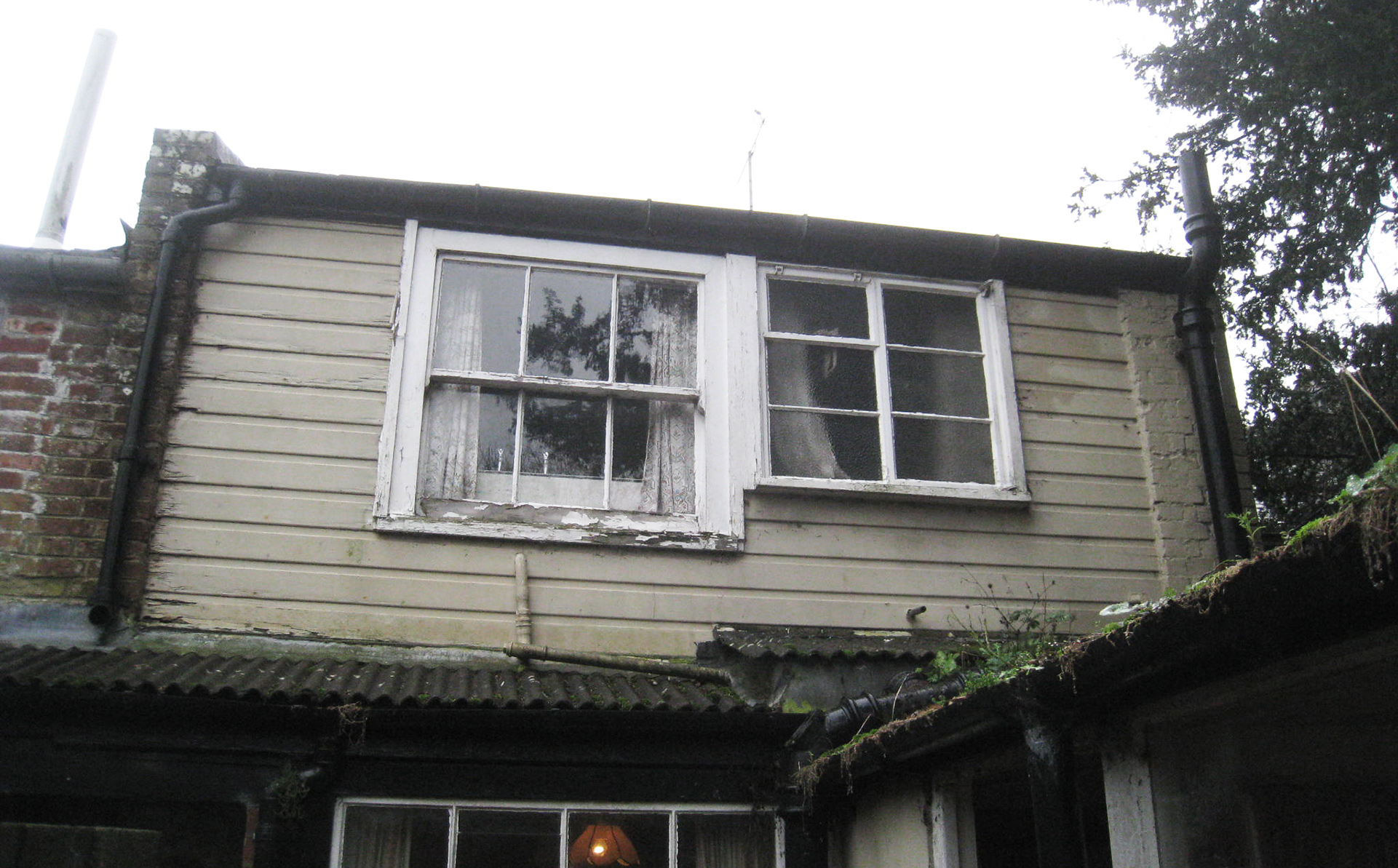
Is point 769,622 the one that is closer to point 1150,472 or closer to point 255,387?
point 1150,472

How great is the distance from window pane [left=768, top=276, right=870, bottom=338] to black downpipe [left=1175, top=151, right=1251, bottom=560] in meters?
2.21

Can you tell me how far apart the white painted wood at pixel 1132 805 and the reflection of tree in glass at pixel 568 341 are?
154 inches

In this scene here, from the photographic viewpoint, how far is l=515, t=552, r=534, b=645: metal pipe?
6.07 metres

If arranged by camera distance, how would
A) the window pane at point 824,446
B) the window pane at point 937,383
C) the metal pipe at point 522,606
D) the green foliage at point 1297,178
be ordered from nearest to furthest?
the metal pipe at point 522,606
the window pane at point 824,446
the window pane at point 937,383
the green foliage at point 1297,178

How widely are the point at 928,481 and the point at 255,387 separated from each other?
405 centimetres

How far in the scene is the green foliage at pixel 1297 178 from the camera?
10352 millimetres

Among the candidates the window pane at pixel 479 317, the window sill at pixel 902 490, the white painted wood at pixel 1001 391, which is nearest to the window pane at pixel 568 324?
the window pane at pixel 479 317

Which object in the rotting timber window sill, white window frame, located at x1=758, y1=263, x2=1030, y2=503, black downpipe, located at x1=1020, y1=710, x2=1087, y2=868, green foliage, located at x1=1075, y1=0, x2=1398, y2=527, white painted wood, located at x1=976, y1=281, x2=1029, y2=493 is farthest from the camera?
green foliage, located at x1=1075, y1=0, x2=1398, y2=527

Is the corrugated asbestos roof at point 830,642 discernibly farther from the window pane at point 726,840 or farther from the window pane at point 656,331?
the window pane at point 656,331

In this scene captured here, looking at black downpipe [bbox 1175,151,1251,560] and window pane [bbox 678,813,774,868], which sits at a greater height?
black downpipe [bbox 1175,151,1251,560]

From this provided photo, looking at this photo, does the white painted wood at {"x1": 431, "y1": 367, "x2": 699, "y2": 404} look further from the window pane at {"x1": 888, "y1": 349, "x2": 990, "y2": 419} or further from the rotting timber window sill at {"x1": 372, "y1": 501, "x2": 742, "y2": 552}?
the window pane at {"x1": 888, "y1": 349, "x2": 990, "y2": 419}

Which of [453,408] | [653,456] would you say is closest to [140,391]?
[453,408]

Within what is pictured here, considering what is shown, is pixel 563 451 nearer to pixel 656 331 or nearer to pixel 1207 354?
pixel 656 331

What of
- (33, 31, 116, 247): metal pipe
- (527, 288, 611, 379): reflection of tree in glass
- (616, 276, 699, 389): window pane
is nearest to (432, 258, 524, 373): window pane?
(527, 288, 611, 379): reflection of tree in glass
